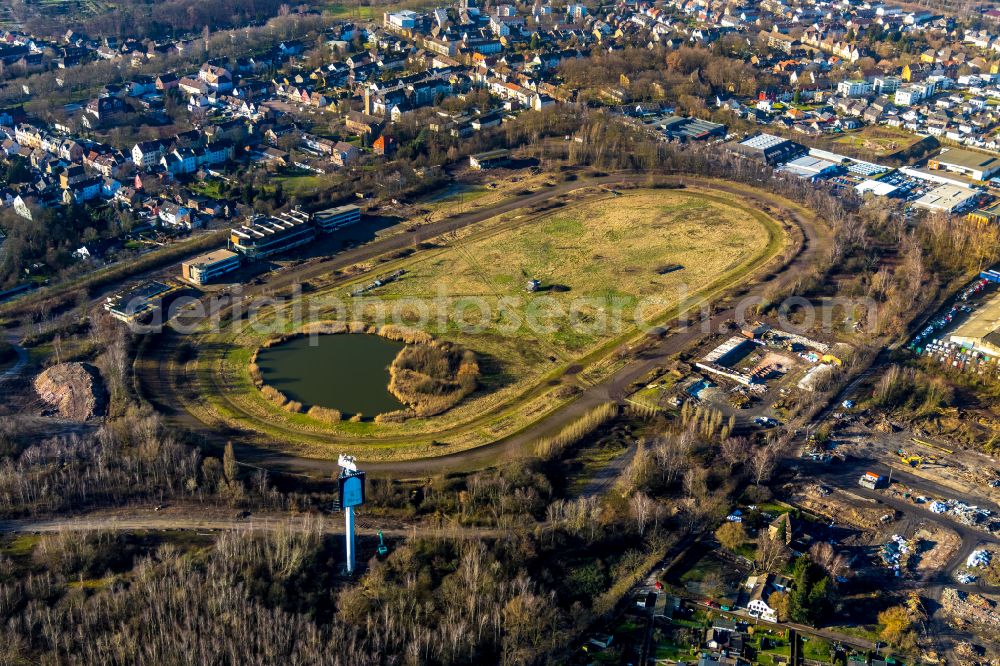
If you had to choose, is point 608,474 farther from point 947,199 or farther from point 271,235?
point 947,199

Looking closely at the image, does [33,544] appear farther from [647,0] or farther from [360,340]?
[647,0]

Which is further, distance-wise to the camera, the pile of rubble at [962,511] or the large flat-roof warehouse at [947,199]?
the large flat-roof warehouse at [947,199]

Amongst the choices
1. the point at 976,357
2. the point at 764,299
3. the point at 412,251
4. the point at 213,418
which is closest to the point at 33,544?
the point at 213,418

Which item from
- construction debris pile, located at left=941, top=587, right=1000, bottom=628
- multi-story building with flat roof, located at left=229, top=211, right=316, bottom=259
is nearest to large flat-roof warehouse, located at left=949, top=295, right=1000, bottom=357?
construction debris pile, located at left=941, top=587, right=1000, bottom=628

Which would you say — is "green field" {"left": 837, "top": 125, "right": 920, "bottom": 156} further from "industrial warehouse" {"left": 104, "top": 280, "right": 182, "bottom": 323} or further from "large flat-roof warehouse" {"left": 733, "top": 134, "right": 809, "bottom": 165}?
"industrial warehouse" {"left": 104, "top": 280, "right": 182, "bottom": 323}

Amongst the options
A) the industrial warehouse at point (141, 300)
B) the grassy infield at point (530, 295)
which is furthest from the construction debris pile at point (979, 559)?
the industrial warehouse at point (141, 300)

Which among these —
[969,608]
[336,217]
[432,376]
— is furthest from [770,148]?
[969,608]

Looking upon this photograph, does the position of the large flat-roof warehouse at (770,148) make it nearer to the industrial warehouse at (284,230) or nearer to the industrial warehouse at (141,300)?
the industrial warehouse at (284,230)
